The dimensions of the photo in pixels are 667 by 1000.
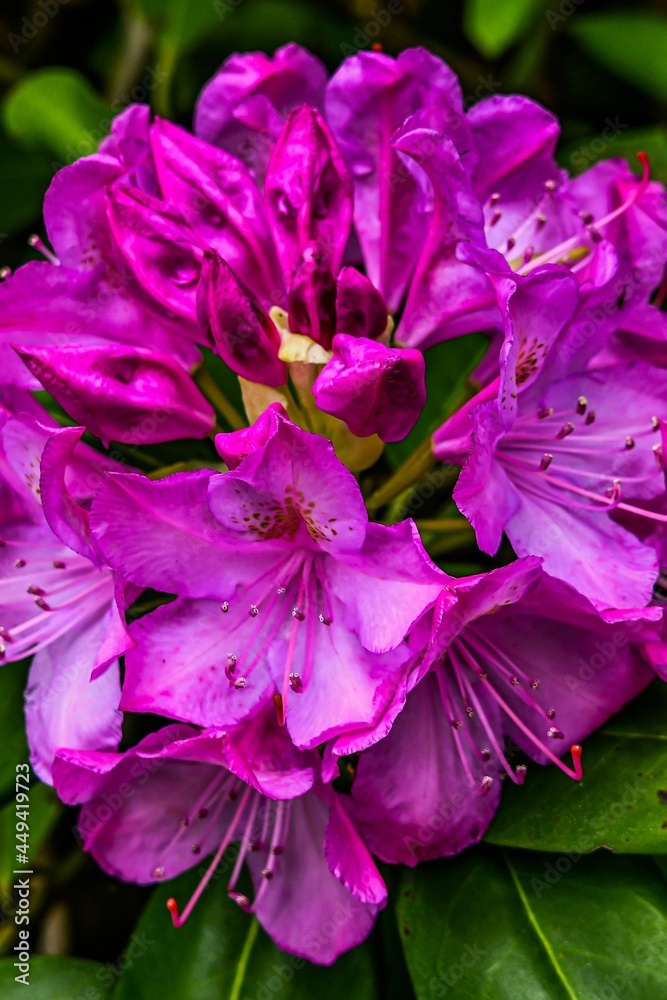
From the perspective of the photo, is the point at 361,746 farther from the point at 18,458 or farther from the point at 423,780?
the point at 18,458

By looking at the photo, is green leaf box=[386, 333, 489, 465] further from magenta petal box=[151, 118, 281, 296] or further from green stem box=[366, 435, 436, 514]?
magenta petal box=[151, 118, 281, 296]

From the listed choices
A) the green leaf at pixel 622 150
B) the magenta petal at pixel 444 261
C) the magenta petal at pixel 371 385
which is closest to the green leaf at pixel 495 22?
the green leaf at pixel 622 150

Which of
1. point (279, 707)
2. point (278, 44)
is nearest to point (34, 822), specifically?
point (279, 707)

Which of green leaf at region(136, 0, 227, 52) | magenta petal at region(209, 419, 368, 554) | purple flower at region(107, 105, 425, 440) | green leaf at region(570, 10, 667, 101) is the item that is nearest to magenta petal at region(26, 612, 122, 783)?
magenta petal at region(209, 419, 368, 554)

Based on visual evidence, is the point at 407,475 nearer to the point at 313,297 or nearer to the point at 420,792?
the point at 313,297

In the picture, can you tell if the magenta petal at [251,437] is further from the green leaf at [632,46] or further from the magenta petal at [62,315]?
the green leaf at [632,46]

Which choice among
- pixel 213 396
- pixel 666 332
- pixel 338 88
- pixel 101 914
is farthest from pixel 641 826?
pixel 101 914
